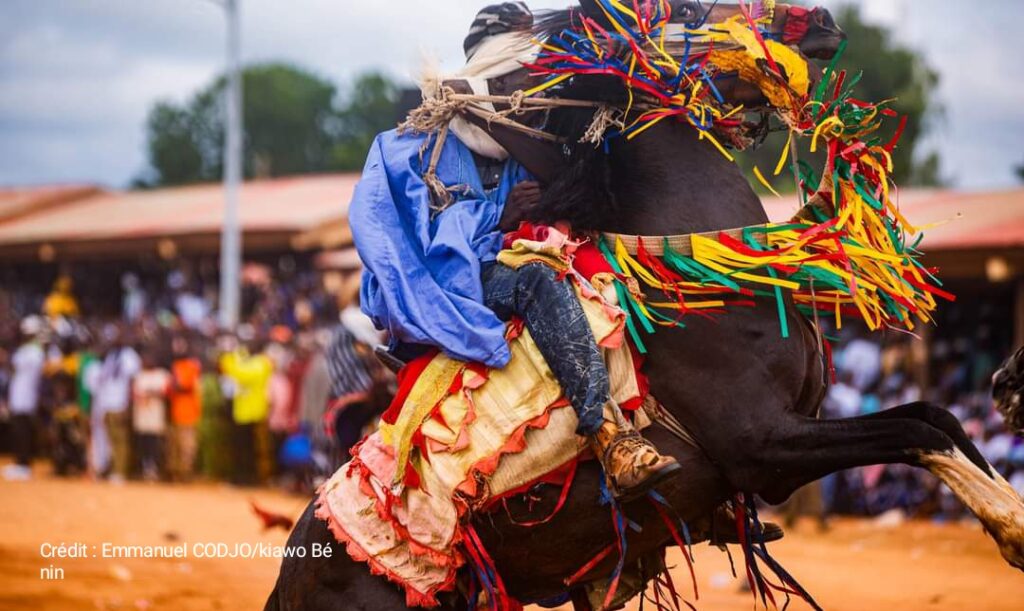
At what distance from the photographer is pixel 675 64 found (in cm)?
430

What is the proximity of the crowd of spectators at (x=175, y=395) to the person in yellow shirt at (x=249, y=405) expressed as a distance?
0.02 meters

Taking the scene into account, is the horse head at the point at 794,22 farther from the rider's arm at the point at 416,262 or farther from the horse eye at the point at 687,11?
the rider's arm at the point at 416,262

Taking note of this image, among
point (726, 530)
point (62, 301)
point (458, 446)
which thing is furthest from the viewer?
point (62, 301)

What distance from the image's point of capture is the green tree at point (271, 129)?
52.7m

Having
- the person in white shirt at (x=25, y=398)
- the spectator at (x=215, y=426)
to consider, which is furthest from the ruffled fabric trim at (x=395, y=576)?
the person in white shirt at (x=25, y=398)

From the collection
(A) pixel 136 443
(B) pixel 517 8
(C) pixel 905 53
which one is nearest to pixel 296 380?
(A) pixel 136 443

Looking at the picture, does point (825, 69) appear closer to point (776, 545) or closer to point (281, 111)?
point (776, 545)

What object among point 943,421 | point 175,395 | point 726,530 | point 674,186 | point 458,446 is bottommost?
point 175,395

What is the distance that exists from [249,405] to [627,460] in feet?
46.8

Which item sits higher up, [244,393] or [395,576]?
[395,576]

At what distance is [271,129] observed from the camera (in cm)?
5388

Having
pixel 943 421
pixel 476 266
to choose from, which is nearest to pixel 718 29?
pixel 476 266

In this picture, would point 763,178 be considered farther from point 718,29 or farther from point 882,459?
point 882,459

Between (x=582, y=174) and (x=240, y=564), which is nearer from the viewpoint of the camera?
(x=582, y=174)
